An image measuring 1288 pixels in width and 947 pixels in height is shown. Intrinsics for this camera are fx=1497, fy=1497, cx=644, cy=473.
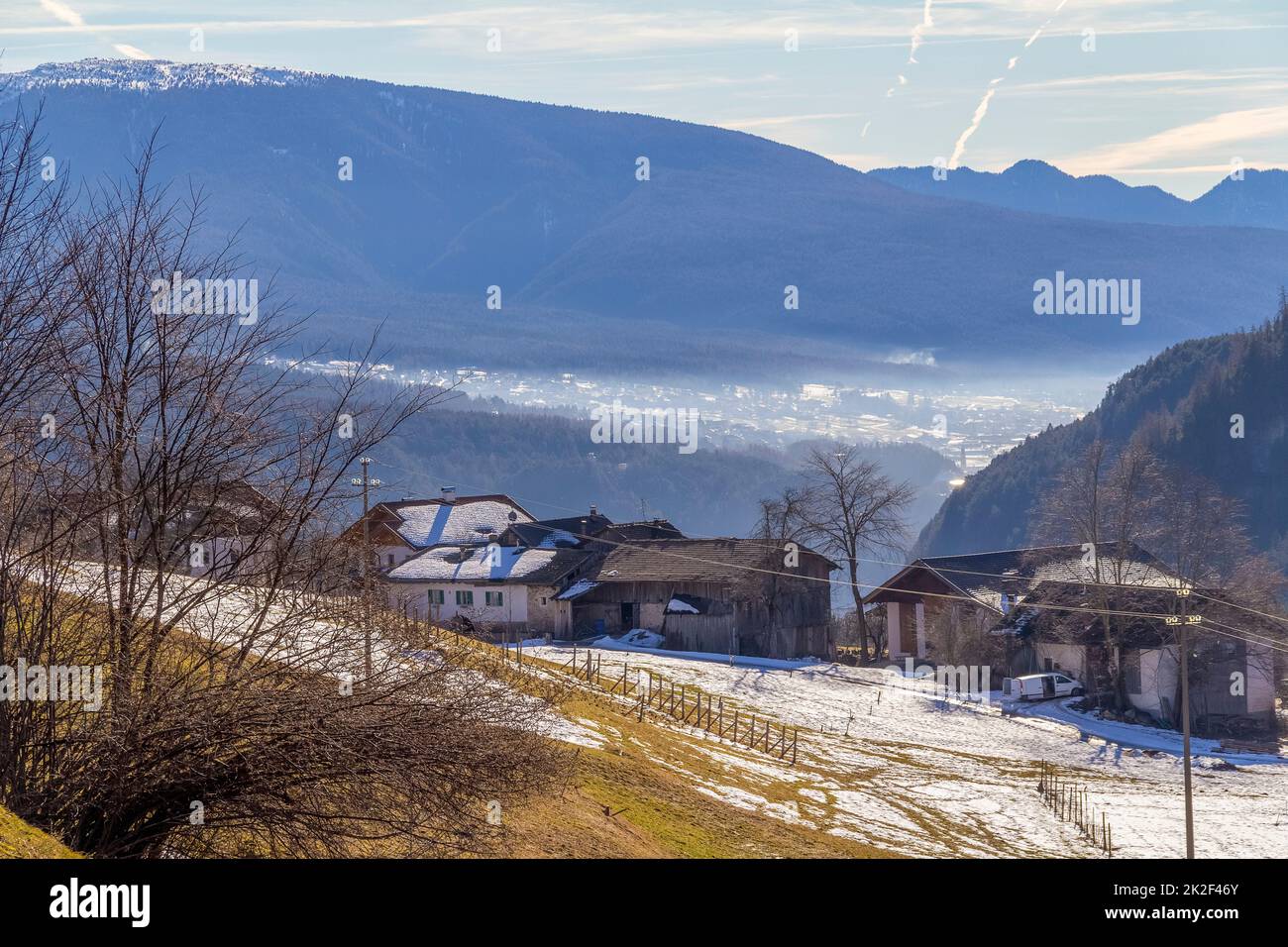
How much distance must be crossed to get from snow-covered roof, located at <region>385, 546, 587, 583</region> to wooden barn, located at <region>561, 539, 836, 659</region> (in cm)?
194

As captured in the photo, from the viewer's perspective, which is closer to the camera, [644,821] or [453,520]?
[644,821]

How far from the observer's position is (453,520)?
96125mm

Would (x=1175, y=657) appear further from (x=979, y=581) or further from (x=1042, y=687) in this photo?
(x=979, y=581)

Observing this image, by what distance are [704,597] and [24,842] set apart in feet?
227

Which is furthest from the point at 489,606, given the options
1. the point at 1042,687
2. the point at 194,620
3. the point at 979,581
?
the point at 194,620

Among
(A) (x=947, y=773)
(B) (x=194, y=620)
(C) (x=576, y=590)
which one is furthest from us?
(C) (x=576, y=590)

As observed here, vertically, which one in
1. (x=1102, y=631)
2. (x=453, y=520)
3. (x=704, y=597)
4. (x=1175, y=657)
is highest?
(x=453, y=520)

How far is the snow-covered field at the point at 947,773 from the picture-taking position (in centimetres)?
3912

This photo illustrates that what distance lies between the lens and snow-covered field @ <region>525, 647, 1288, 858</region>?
1540 inches

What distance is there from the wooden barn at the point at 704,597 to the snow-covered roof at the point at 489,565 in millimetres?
1936

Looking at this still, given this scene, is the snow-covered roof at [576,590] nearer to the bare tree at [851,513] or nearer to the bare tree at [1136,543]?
the bare tree at [851,513]

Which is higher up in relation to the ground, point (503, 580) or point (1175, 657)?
point (503, 580)
